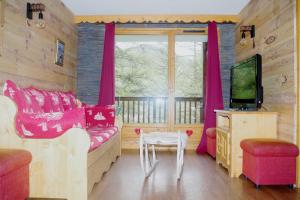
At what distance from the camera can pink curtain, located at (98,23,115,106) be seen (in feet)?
16.5

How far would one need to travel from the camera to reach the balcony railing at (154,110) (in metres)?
6.04

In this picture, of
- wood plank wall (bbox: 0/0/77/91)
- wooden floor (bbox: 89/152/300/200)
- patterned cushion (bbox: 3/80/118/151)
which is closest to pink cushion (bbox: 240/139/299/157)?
wooden floor (bbox: 89/152/300/200)

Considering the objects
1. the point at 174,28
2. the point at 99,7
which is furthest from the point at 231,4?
the point at 99,7

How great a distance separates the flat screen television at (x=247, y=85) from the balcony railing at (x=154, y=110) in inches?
66.4

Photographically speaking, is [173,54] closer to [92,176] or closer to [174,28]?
[174,28]

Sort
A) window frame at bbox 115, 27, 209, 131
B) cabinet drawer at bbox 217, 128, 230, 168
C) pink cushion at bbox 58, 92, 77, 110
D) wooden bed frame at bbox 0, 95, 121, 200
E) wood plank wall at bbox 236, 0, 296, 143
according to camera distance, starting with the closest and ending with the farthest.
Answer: wooden bed frame at bbox 0, 95, 121, 200 → wood plank wall at bbox 236, 0, 296, 143 → cabinet drawer at bbox 217, 128, 230, 168 → pink cushion at bbox 58, 92, 77, 110 → window frame at bbox 115, 27, 209, 131

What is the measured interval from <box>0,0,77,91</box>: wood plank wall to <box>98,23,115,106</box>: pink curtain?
1.78 feet

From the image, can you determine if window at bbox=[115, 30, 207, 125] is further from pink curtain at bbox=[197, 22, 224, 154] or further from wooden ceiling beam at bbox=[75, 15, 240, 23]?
pink curtain at bbox=[197, 22, 224, 154]

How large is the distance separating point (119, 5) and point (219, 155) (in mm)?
2793

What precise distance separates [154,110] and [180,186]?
3.30 meters

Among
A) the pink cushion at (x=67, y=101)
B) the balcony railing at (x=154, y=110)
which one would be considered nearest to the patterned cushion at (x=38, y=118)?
the pink cushion at (x=67, y=101)

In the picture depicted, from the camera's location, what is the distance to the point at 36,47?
135 inches

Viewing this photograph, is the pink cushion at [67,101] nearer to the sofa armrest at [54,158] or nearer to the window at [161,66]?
the sofa armrest at [54,158]

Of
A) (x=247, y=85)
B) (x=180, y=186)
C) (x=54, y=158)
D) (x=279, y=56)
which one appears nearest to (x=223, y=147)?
(x=247, y=85)
